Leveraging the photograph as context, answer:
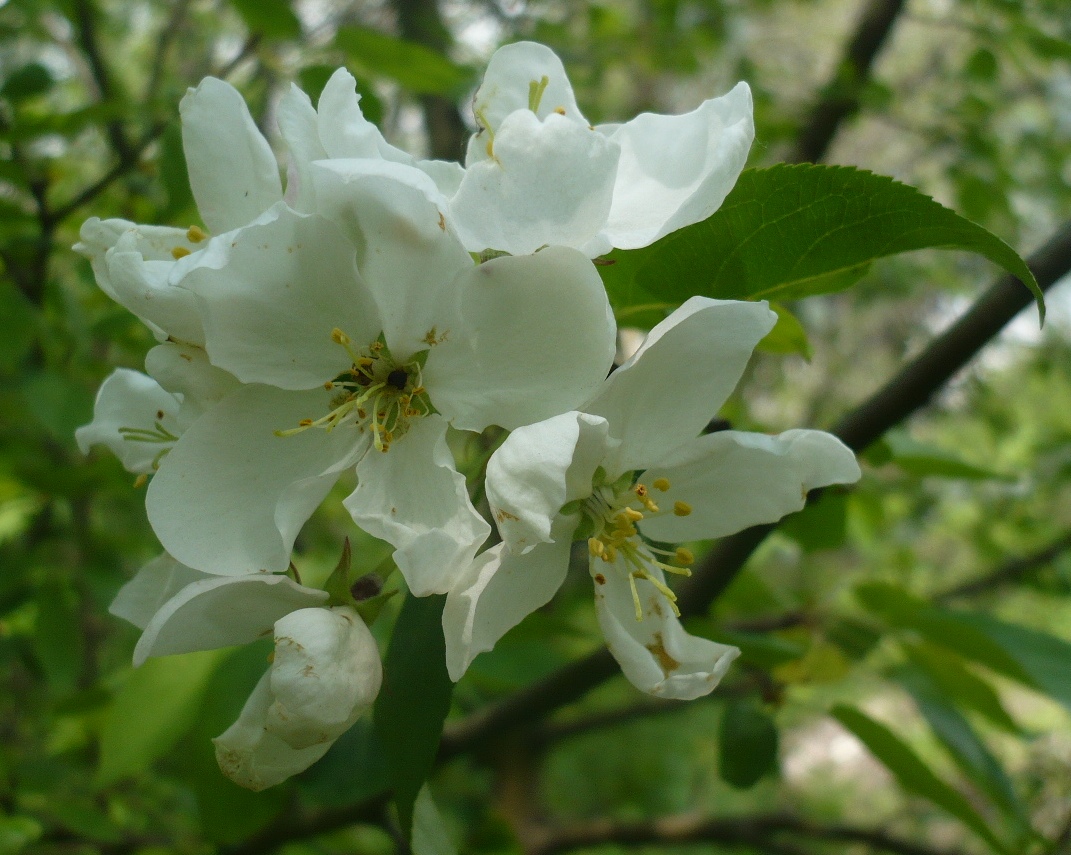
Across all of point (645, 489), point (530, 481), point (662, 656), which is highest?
point (530, 481)

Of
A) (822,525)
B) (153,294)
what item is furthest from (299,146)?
(822,525)

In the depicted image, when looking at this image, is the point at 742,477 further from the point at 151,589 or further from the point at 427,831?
the point at 151,589

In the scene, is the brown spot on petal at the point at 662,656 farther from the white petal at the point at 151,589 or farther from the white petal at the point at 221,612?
the white petal at the point at 151,589

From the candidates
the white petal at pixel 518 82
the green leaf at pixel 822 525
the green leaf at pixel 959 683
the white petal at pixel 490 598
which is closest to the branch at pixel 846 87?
the green leaf at pixel 822 525

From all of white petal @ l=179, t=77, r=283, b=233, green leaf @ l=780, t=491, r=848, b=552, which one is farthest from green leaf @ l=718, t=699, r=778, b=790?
white petal @ l=179, t=77, r=283, b=233

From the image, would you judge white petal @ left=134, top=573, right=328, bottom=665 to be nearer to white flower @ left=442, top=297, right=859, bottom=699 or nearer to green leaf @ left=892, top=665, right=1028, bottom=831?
white flower @ left=442, top=297, right=859, bottom=699

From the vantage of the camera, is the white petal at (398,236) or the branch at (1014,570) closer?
the white petal at (398,236)
